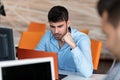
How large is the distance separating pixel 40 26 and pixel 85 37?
1621 millimetres

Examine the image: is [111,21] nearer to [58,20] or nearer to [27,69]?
[27,69]

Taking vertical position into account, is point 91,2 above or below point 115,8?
above

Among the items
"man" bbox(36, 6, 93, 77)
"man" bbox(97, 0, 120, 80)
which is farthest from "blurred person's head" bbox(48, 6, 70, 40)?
"man" bbox(97, 0, 120, 80)

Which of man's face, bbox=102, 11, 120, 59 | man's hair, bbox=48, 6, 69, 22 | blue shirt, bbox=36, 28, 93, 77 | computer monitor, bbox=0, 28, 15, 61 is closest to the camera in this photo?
man's face, bbox=102, 11, 120, 59

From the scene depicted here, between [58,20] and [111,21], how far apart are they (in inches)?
72.4

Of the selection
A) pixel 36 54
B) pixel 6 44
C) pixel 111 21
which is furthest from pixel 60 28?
pixel 111 21

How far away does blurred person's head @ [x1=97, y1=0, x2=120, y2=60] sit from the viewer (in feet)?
2.23

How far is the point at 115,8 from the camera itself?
687 mm

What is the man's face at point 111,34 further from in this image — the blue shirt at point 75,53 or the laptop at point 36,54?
the blue shirt at point 75,53

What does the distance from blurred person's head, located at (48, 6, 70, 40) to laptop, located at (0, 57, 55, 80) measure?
1.11 m

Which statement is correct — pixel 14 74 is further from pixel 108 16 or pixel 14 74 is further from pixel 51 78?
pixel 108 16

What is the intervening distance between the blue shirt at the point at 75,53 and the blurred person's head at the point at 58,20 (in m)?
0.09

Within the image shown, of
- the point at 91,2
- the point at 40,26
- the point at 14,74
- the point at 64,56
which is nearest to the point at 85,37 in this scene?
the point at 64,56

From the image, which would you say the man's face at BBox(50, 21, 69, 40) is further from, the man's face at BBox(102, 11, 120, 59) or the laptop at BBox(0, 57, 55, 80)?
the man's face at BBox(102, 11, 120, 59)
